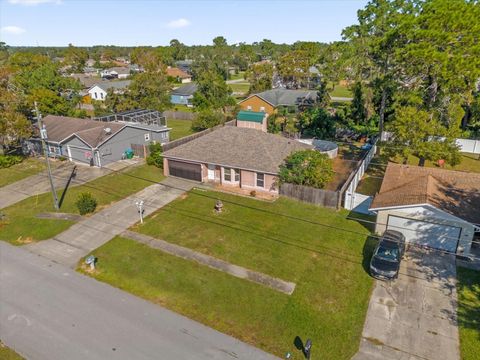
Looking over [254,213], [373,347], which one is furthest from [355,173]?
[373,347]

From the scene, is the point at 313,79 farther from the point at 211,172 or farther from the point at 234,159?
the point at 234,159

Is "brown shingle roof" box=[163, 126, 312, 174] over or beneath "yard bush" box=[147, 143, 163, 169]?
over

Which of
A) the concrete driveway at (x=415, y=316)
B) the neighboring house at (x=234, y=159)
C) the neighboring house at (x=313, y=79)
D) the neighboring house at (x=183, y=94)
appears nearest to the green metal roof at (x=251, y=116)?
the neighboring house at (x=234, y=159)

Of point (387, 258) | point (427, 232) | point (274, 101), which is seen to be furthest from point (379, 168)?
point (274, 101)

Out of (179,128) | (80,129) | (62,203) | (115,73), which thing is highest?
(115,73)

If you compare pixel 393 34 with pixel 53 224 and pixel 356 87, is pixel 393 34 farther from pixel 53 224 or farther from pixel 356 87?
pixel 53 224

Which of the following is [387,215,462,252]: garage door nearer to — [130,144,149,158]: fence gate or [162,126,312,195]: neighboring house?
[162,126,312,195]: neighboring house

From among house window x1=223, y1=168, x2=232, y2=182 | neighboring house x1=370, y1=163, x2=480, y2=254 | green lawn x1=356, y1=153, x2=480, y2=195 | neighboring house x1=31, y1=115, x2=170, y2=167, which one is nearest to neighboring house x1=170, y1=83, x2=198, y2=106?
neighboring house x1=31, y1=115, x2=170, y2=167
